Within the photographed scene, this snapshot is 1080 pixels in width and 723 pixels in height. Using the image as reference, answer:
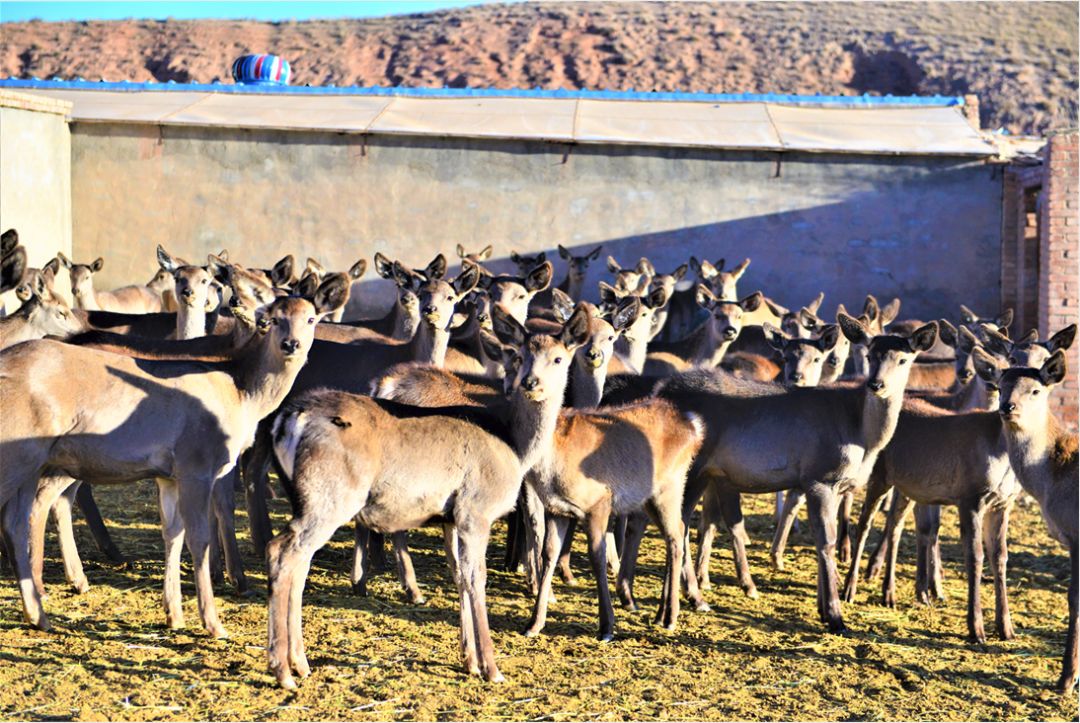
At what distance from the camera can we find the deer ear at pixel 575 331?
9172mm

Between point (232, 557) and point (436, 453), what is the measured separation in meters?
2.40

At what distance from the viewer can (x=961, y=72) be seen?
171 feet

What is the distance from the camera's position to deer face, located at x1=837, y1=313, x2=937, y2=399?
33.3 feet

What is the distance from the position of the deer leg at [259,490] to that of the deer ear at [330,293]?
1.68 m

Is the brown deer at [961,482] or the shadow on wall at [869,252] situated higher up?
the shadow on wall at [869,252]

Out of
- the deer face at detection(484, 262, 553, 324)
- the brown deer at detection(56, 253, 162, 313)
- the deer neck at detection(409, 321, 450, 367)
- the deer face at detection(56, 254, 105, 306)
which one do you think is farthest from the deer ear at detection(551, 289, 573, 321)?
the deer face at detection(56, 254, 105, 306)

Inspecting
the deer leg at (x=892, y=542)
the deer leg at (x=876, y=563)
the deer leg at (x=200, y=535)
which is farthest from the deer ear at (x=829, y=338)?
the deer leg at (x=200, y=535)

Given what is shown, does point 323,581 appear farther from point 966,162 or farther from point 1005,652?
point 966,162

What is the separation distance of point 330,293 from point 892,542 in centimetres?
504

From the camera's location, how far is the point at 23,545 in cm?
911

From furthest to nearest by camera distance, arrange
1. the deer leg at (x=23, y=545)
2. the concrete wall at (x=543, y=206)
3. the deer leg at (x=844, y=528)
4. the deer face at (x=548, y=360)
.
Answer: the concrete wall at (x=543, y=206)
the deer leg at (x=844, y=528)
the deer leg at (x=23, y=545)
the deer face at (x=548, y=360)

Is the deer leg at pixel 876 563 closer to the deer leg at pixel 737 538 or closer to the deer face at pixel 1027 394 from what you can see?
the deer leg at pixel 737 538

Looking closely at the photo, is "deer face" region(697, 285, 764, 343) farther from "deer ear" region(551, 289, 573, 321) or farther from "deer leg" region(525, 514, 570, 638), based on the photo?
"deer leg" region(525, 514, 570, 638)

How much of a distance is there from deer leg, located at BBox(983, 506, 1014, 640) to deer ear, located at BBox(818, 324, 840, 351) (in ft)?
9.73
